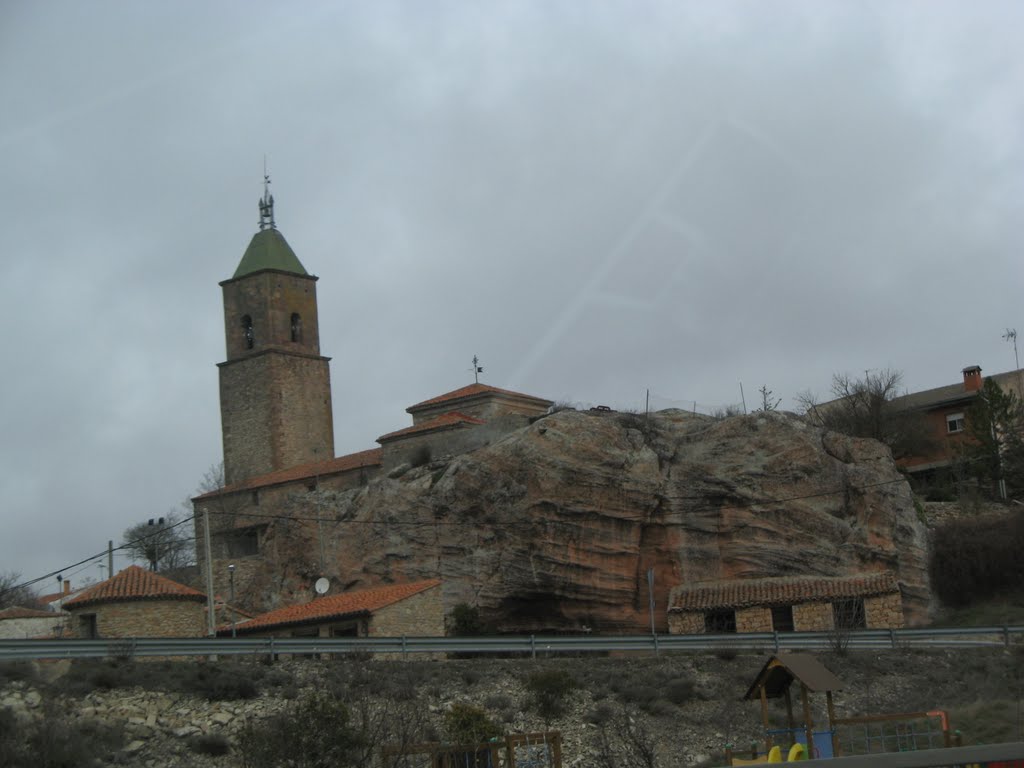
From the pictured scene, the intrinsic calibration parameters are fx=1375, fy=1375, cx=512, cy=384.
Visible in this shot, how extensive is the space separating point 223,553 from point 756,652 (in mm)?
24917

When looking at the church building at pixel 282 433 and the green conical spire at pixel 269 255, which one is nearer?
the church building at pixel 282 433

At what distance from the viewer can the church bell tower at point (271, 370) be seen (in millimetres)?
59406

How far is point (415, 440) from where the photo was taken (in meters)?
47.4

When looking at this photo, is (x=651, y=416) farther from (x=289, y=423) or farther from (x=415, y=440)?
(x=289, y=423)

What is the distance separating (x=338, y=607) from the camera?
120ft

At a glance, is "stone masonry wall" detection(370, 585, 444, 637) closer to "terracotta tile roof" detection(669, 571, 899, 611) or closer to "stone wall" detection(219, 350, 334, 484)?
"terracotta tile roof" detection(669, 571, 899, 611)

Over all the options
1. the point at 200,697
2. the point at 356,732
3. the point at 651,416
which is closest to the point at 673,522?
the point at 651,416

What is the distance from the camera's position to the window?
2370 inches

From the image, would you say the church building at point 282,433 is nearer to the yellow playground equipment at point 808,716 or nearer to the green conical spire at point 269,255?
the green conical spire at point 269,255

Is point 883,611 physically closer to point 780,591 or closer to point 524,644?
point 780,591

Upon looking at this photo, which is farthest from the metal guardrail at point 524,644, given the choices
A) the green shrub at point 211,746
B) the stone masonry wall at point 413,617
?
the green shrub at point 211,746

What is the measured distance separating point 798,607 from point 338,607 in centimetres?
1298

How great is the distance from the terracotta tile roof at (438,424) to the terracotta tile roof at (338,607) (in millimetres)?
8173

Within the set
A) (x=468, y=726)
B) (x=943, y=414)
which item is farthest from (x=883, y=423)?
(x=468, y=726)
